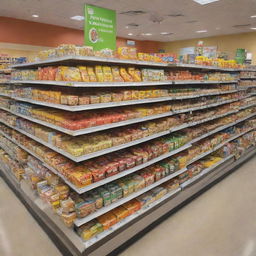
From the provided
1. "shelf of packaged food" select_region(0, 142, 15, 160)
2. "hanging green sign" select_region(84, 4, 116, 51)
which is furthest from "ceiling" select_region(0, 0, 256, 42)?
"shelf of packaged food" select_region(0, 142, 15, 160)

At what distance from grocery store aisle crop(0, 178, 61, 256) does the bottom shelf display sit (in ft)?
1.08

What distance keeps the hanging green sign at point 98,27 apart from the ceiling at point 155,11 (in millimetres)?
3453

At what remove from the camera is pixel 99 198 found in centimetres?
208

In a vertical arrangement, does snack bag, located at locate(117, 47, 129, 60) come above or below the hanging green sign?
below

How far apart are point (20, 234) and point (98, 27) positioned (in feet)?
8.75

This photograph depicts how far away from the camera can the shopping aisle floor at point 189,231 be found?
225cm

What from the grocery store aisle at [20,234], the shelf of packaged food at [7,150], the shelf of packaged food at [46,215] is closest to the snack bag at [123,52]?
the shelf of packaged food at [46,215]

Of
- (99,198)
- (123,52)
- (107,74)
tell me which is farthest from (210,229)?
(123,52)

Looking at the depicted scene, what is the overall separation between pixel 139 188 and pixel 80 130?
1068mm

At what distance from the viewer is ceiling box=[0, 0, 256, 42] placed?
557 centimetres

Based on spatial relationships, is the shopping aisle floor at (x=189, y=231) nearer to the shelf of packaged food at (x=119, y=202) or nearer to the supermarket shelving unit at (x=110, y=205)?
the supermarket shelving unit at (x=110, y=205)

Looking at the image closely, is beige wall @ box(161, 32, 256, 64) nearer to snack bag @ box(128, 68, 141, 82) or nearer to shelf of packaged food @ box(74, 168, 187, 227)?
shelf of packaged food @ box(74, 168, 187, 227)

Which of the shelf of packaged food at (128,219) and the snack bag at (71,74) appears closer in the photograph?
the snack bag at (71,74)

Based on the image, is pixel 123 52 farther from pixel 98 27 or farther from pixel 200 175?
pixel 200 175
